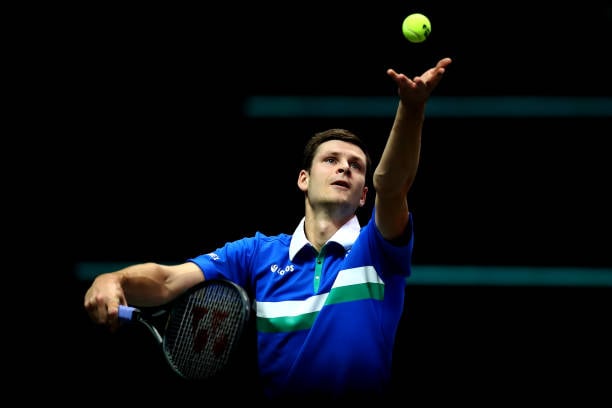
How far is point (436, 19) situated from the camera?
3643 millimetres

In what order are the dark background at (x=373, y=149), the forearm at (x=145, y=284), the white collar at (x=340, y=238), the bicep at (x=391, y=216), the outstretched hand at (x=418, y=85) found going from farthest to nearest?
the dark background at (x=373, y=149) < the white collar at (x=340, y=238) < the forearm at (x=145, y=284) < the bicep at (x=391, y=216) < the outstretched hand at (x=418, y=85)

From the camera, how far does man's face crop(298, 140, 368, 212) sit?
2.63m

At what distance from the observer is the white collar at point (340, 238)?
2.55m

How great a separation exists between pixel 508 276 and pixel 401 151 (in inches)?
67.5

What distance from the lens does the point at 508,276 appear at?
3.71m

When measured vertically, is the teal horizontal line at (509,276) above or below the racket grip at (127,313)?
above

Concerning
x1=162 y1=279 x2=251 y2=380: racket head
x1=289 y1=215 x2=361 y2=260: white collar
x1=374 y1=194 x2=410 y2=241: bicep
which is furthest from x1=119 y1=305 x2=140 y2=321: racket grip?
x1=374 y1=194 x2=410 y2=241: bicep

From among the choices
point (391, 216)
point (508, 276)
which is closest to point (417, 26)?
point (391, 216)

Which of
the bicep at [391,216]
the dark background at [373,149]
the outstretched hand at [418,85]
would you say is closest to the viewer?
the outstretched hand at [418,85]

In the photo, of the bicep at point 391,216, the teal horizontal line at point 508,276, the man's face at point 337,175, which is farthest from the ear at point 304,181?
the teal horizontal line at point 508,276

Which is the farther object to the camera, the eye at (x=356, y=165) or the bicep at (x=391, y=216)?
the eye at (x=356, y=165)

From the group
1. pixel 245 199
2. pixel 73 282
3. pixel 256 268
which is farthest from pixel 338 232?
pixel 73 282

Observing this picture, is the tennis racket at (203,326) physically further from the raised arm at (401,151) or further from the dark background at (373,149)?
the dark background at (373,149)

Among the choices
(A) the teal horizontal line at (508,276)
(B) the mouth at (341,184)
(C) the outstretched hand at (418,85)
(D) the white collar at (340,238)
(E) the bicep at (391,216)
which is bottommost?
(A) the teal horizontal line at (508,276)
